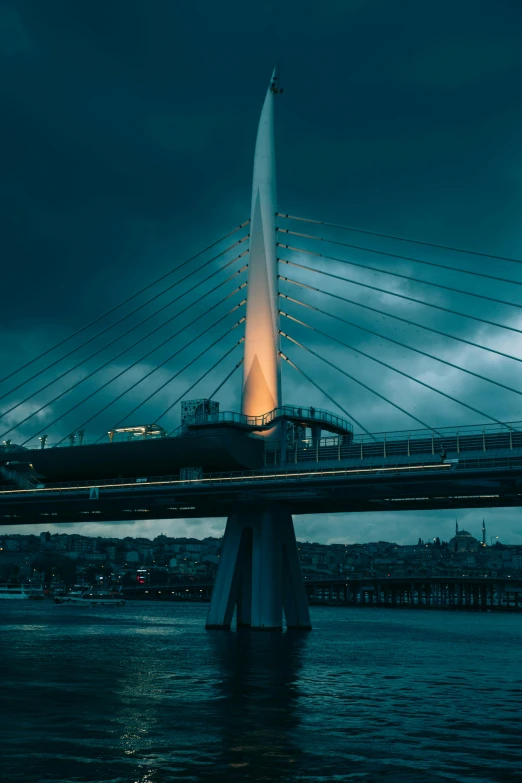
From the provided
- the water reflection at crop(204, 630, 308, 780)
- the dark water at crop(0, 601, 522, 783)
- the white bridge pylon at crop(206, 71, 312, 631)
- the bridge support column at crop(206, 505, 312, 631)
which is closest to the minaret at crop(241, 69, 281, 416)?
the white bridge pylon at crop(206, 71, 312, 631)

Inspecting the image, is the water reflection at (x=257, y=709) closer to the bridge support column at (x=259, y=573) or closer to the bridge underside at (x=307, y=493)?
the bridge underside at (x=307, y=493)

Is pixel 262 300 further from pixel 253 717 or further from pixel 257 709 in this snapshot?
pixel 253 717

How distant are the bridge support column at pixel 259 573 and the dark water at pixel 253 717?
1635 centimetres

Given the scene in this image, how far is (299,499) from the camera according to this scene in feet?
213

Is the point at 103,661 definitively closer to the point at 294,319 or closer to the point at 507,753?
the point at 507,753

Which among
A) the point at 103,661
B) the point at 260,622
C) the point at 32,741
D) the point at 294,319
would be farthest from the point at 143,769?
the point at 294,319

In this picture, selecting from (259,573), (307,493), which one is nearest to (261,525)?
(259,573)

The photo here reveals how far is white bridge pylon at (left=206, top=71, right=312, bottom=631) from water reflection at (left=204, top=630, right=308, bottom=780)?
13.1 m

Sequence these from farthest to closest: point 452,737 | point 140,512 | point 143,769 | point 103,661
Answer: point 140,512, point 103,661, point 452,737, point 143,769

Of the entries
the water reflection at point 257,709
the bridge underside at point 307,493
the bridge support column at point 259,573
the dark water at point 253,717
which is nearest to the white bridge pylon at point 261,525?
the bridge support column at point 259,573

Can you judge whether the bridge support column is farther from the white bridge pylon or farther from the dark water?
the dark water

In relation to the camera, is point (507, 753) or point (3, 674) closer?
point (507, 753)

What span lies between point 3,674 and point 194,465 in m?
33.6

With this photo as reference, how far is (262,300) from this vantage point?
71.2m
